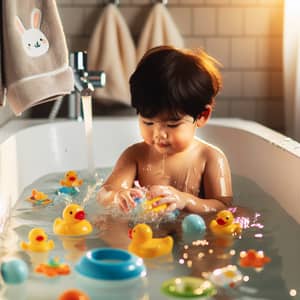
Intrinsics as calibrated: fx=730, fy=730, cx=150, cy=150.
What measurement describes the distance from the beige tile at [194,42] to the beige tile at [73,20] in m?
0.44

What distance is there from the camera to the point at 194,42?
3.05m

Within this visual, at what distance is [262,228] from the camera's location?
1.78m

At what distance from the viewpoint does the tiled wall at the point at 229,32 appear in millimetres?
3027

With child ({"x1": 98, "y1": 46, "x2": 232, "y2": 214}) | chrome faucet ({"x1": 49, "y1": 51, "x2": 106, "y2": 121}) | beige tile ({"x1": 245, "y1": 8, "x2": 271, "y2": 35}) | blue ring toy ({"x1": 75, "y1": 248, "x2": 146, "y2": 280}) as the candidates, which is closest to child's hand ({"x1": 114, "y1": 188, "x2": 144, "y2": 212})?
child ({"x1": 98, "y1": 46, "x2": 232, "y2": 214})

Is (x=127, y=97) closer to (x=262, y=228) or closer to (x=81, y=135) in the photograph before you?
(x=81, y=135)

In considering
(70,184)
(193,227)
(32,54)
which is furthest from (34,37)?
(70,184)

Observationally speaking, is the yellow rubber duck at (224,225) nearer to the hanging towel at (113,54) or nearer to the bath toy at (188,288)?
the bath toy at (188,288)

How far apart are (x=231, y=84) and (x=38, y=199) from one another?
49.9 inches

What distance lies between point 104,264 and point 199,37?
6.19 ft

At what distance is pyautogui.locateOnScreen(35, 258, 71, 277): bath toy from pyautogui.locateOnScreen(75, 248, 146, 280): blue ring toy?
0.02 metres

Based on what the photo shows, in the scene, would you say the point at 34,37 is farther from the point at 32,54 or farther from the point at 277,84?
the point at 277,84

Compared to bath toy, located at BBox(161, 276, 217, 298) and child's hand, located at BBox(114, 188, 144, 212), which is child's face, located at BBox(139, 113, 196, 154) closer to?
child's hand, located at BBox(114, 188, 144, 212)

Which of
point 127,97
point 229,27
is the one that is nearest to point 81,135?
point 127,97

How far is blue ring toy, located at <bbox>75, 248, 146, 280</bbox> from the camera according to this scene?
4.29ft
